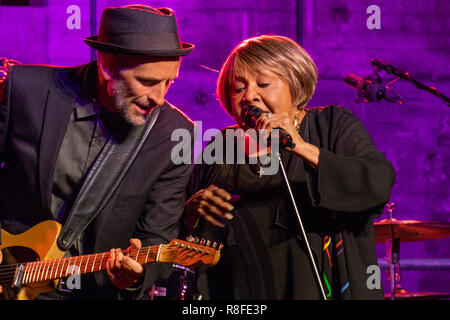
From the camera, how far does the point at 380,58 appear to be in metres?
6.10

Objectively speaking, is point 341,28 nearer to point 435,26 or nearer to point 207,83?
point 435,26

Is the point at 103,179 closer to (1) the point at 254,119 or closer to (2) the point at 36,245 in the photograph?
(2) the point at 36,245

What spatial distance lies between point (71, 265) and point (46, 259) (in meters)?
0.13

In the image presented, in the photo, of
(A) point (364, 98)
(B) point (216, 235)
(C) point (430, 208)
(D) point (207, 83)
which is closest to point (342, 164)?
(B) point (216, 235)

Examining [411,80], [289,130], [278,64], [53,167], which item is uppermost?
[278,64]

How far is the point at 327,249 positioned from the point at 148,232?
950mm

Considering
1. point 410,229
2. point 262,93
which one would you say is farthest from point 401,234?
point 262,93

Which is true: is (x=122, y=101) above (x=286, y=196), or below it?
above

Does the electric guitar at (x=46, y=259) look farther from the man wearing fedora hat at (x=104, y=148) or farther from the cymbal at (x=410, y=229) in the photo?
the cymbal at (x=410, y=229)

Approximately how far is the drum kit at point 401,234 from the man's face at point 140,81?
2.71m

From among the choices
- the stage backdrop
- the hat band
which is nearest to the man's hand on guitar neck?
the hat band

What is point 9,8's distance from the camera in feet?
19.0

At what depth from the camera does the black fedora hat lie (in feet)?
8.74

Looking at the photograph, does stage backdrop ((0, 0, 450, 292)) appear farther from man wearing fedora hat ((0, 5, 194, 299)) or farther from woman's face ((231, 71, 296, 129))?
woman's face ((231, 71, 296, 129))
